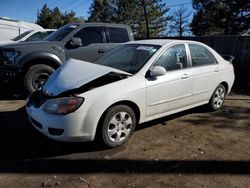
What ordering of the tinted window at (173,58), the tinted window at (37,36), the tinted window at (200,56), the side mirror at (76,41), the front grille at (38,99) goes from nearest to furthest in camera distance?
the front grille at (38,99) → the tinted window at (173,58) → the tinted window at (200,56) → the side mirror at (76,41) → the tinted window at (37,36)

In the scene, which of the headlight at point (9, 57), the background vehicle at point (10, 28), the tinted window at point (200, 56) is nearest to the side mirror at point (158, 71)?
the tinted window at point (200, 56)

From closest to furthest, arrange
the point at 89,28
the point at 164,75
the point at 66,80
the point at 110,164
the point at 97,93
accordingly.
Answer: the point at 110,164 < the point at 97,93 < the point at 66,80 < the point at 164,75 < the point at 89,28

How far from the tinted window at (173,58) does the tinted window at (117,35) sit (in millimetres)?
3273

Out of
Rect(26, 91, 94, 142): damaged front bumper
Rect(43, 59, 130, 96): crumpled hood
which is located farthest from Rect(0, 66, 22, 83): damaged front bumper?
Rect(26, 91, 94, 142): damaged front bumper

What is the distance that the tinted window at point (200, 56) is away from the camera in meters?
6.27

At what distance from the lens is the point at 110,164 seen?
437 cm

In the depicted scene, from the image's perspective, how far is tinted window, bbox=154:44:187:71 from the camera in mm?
5645

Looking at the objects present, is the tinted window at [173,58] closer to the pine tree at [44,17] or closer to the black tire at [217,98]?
the black tire at [217,98]

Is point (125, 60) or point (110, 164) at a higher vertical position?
point (125, 60)

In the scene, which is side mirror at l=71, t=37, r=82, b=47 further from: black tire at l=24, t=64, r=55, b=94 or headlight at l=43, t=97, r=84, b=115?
headlight at l=43, t=97, r=84, b=115

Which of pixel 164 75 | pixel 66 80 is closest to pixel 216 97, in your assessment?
pixel 164 75

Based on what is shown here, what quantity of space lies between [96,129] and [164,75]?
1.54 metres

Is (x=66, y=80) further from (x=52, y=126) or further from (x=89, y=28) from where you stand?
(x=89, y=28)

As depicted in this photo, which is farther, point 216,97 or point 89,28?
point 89,28
